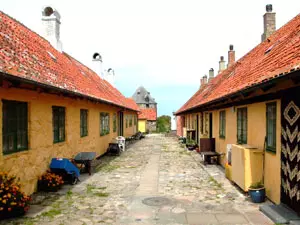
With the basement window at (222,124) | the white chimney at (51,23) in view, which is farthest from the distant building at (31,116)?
the basement window at (222,124)

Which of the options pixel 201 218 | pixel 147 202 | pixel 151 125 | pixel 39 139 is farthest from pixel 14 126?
pixel 151 125

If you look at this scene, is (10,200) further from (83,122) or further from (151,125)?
(151,125)

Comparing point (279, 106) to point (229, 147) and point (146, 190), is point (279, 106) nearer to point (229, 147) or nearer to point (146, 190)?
point (229, 147)

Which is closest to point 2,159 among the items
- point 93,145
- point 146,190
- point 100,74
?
point 146,190

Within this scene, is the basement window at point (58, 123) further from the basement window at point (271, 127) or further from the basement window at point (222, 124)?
the basement window at point (222, 124)

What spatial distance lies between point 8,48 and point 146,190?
5114 millimetres

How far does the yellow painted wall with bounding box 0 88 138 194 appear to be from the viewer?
684 cm

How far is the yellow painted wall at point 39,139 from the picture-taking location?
6.84 m

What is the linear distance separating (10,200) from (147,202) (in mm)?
2902

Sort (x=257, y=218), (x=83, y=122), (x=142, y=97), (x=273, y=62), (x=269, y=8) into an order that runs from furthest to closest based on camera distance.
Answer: (x=142, y=97), (x=269, y=8), (x=83, y=122), (x=273, y=62), (x=257, y=218)

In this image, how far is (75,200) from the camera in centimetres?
719

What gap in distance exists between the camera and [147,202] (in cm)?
706

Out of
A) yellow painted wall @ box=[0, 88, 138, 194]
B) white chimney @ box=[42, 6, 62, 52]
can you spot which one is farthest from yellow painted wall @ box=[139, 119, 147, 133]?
yellow painted wall @ box=[0, 88, 138, 194]

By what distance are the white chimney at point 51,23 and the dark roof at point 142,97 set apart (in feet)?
184
